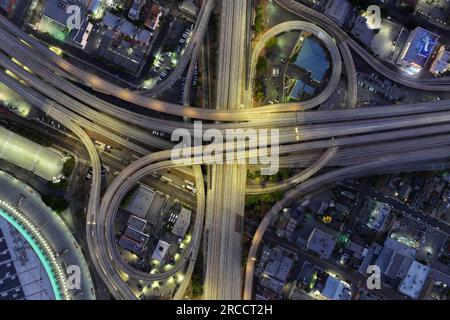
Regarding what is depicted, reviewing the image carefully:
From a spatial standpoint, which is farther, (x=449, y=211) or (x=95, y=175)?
(x=449, y=211)

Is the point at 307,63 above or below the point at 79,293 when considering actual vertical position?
above

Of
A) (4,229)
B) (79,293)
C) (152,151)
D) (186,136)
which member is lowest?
(79,293)

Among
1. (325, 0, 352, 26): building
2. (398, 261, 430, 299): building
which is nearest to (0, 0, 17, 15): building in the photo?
(325, 0, 352, 26): building

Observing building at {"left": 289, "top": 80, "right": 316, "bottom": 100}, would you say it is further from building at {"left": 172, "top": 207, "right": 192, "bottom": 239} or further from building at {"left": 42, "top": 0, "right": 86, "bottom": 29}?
building at {"left": 42, "top": 0, "right": 86, "bottom": 29}

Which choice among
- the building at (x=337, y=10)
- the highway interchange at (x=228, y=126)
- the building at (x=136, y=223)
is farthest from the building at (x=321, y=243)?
the building at (x=337, y=10)

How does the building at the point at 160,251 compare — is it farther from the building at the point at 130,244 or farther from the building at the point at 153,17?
the building at the point at 153,17
